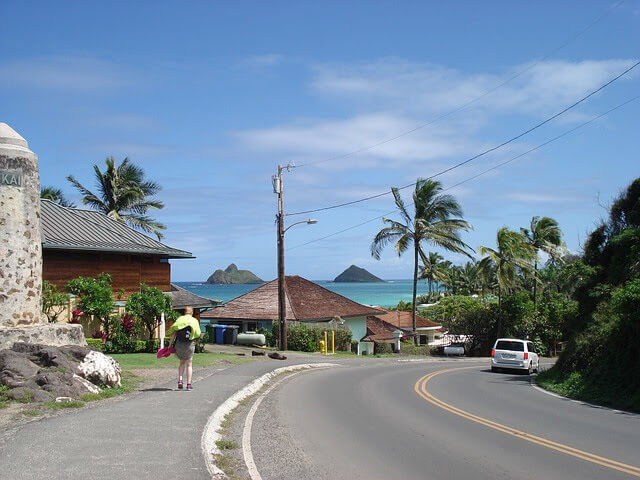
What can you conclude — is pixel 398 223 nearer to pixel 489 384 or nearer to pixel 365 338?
pixel 365 338

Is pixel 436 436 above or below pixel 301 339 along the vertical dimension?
below

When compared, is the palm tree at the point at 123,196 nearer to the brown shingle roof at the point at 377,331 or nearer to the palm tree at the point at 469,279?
the brown shingle roof at the point at 377,331

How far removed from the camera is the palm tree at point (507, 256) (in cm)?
4712

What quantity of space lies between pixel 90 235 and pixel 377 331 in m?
31.6

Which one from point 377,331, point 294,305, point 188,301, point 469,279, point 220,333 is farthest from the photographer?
point 469,279

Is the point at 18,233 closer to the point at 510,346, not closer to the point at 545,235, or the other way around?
the point at 510,346

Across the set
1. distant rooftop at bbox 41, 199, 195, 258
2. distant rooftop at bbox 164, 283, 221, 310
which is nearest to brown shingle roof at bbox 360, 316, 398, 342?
distant rooftop at bbox 164, 283, 221, 310

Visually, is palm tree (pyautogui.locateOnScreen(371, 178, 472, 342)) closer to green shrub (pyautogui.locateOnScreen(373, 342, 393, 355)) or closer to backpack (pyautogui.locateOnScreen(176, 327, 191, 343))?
green shrub (pyautogui.locateOnScreen(373, 342, 393, 355))

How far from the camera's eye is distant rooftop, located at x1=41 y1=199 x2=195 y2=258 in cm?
2658

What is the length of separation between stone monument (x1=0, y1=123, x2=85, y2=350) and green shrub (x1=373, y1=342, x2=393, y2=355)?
3417cm

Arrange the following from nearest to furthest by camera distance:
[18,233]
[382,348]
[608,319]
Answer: [18,233] < [608,319] < [382,348]

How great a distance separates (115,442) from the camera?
8953 millimetres

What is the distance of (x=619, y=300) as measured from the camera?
720 inches

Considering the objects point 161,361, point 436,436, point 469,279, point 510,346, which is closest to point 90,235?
point 161,361
